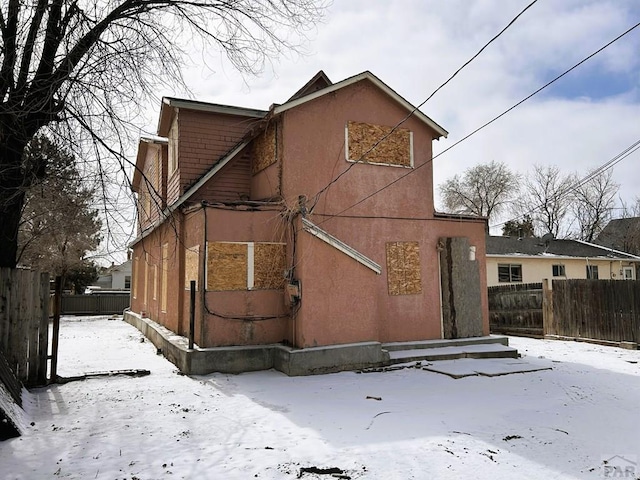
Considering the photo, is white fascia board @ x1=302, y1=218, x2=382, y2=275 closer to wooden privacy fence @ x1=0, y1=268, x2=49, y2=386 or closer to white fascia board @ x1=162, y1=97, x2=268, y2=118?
wooden privacy fence @ x1=0, y1=268, x2=49, y2=386

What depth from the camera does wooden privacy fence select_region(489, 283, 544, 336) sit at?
16375 millimetres

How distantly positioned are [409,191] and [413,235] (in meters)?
1.16

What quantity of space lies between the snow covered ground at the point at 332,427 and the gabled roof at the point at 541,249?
1550cm

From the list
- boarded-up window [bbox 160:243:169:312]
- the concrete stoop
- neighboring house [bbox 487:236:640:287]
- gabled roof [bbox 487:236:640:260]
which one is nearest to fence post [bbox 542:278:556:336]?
→ the concrete stoop

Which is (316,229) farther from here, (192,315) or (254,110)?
(254,110)

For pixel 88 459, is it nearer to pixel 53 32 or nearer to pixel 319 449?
pixel 319 449

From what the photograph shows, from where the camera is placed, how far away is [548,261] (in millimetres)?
25859

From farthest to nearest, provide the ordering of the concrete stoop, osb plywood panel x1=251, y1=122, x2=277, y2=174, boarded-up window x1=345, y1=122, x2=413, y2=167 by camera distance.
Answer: boarded-up window x1=345, y1=122, x2=413, y2=167 < osb plywood panel x1=251, y1=122, x2=277, y2=174 < the concrete stoop

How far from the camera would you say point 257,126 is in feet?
39.6

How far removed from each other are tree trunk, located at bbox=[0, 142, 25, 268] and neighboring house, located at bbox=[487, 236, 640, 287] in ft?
69.1

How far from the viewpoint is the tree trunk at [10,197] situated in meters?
6.95

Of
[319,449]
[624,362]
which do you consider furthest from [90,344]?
[624,362]

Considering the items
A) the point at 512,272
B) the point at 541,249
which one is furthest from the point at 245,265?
the point at 541,249

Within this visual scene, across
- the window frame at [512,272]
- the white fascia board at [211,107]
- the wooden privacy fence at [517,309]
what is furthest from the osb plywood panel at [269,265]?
the window frame at [512,272]
